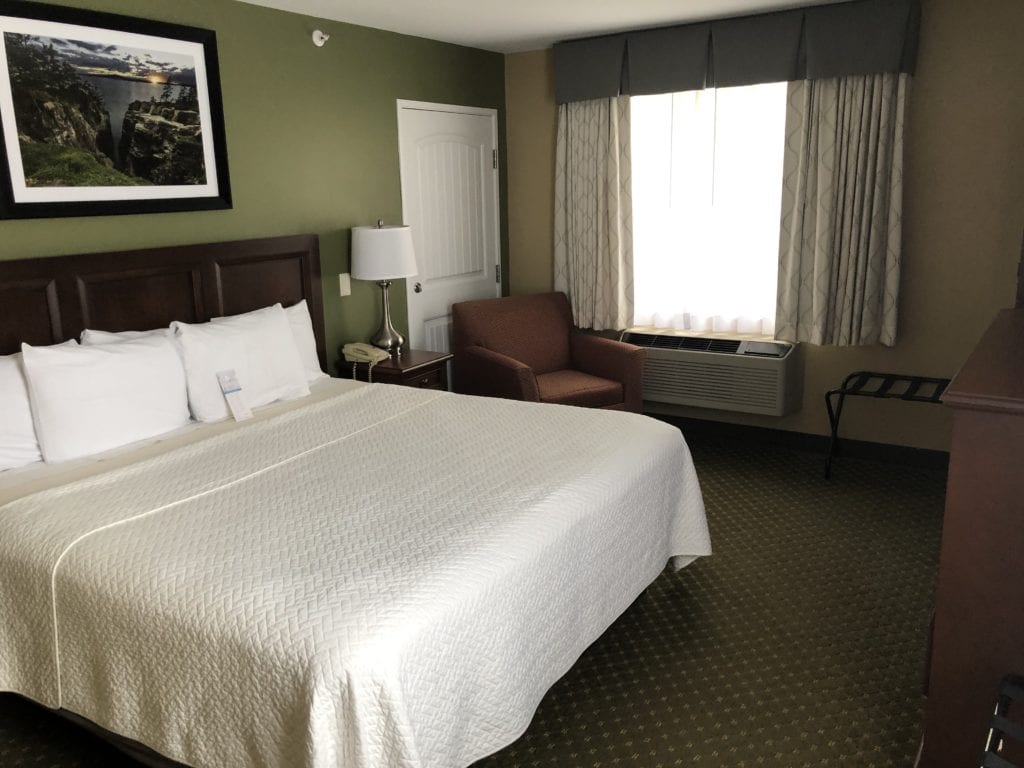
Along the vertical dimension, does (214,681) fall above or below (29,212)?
below

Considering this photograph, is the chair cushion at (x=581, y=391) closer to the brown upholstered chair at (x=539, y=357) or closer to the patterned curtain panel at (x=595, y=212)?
the brown upholstered chair at (x=539, y=357)

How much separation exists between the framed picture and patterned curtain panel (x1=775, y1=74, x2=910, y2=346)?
112 inches

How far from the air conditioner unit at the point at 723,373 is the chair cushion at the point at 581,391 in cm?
45

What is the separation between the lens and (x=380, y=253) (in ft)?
13.1

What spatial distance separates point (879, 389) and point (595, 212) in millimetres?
1917

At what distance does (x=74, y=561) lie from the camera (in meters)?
1.99

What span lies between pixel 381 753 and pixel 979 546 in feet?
4.14

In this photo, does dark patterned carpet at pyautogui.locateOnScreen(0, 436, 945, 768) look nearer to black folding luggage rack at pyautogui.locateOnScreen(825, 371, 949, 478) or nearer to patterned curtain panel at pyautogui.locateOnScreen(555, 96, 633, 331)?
black folding luggage rack at pyautogui.locateOnScreen(825, 371, 949, 478)

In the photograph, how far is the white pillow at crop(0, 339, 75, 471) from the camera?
2.57m

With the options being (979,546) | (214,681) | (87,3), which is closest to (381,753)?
(214,681)

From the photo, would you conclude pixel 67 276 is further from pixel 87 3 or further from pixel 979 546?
pixel 979 546

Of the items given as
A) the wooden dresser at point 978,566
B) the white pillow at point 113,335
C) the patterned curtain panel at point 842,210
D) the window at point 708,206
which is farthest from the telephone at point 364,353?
the wooden dresser at point 978,566

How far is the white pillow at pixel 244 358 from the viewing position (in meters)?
3.07

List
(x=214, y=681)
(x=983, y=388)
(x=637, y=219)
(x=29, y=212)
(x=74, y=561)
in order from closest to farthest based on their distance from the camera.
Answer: (x=983, y=388), (x=214, y=681), (x=74, y=561), (x=29, y=212), (x=637, y=219)
